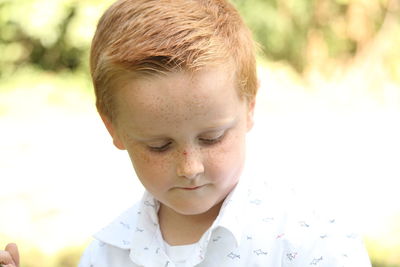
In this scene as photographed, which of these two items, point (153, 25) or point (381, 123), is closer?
point (153, 25)

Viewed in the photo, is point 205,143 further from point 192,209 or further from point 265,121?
point 265,121

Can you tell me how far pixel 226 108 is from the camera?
6.20 ft

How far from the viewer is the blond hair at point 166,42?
6.07 feet

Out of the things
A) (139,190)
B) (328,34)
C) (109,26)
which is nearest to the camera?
(109,26)

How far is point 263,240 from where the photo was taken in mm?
2020

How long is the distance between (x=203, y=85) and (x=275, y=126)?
532 centimetres

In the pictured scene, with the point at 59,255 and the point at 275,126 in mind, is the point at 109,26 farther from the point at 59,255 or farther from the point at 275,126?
the point at 275,126

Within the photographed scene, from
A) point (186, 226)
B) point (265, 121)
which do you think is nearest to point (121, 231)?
point (186, 226)

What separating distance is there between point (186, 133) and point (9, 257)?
1.93 feet

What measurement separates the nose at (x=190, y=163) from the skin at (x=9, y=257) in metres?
0.52

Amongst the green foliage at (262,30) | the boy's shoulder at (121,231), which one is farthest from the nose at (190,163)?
the green foliage at (262,30)

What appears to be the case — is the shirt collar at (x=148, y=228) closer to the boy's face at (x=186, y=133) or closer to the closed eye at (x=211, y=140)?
the boy's face at (x=186, y=133)

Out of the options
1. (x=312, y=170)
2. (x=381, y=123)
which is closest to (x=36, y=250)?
(x=312, y=170)

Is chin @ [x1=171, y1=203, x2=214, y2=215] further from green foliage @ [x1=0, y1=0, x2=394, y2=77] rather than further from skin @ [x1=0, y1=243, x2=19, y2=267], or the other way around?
green foliage @ [x1=0, y1=0, x2=394, y2=77]
